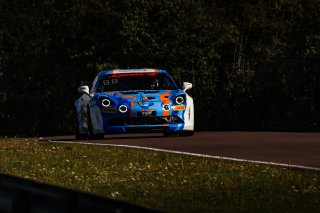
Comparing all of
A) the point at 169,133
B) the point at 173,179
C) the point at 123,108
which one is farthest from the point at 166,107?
the point at 173,179

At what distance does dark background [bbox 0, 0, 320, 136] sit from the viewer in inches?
1506

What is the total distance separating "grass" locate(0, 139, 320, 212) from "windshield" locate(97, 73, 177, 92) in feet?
15.9

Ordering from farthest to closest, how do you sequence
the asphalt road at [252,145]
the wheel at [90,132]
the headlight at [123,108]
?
the wheel at [90,132] < the headlight at [123,108] < the asphalt road at [252,145]

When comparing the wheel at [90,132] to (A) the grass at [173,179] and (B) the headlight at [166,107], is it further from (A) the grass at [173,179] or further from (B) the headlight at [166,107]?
(A) the grass at [173,179]

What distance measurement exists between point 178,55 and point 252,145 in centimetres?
2496

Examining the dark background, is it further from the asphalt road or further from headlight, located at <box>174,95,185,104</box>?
headlight, located at <box>174,95,185,104</box>

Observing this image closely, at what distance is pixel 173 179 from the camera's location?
13.1 metres

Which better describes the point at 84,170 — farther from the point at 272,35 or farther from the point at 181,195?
the point at 272,35

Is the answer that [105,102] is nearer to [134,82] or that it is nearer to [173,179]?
[134,82]

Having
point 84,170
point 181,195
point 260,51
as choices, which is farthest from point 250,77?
point 181,195

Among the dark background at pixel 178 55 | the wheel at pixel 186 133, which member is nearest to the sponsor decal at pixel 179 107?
the wheel at pixel 186 133

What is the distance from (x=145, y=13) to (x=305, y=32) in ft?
24.2

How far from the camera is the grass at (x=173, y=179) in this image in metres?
10.5

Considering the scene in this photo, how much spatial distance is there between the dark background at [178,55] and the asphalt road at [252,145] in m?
10.6
